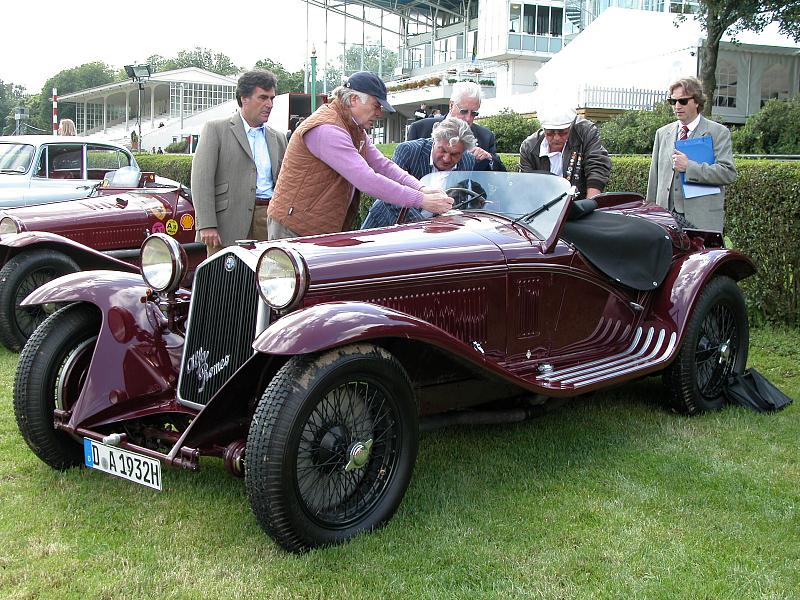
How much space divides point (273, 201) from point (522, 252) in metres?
1.51

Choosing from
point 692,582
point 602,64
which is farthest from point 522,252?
point 602,64

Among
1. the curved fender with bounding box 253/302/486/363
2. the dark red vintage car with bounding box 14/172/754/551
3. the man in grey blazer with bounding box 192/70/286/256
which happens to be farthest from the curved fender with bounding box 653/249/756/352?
the man in grey blazer with bounding box 192/70/286/256

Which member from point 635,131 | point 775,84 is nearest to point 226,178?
point 635,131

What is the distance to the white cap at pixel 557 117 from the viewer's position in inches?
230

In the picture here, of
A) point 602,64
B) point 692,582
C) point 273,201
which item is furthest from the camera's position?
point 602,64

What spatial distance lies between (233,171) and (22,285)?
7.51 ft

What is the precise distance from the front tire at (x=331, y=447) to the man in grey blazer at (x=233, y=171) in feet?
8.63

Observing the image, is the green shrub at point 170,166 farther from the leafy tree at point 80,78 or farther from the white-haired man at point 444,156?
the leafy tree at point 80,78

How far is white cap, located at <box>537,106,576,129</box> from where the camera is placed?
19.2 feet

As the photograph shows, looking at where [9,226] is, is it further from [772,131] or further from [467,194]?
[772,131]

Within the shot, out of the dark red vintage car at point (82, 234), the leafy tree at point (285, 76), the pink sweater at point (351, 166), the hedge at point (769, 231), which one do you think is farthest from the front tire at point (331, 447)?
the leafy tree at point (285, 76)

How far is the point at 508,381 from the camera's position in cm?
391

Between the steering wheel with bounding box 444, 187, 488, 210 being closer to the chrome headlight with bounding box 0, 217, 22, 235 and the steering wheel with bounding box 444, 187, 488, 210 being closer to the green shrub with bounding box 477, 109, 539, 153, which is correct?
the chrome headlight with bounding box 0, 217, 22, 235

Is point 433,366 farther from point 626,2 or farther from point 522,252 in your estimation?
point 626,2
